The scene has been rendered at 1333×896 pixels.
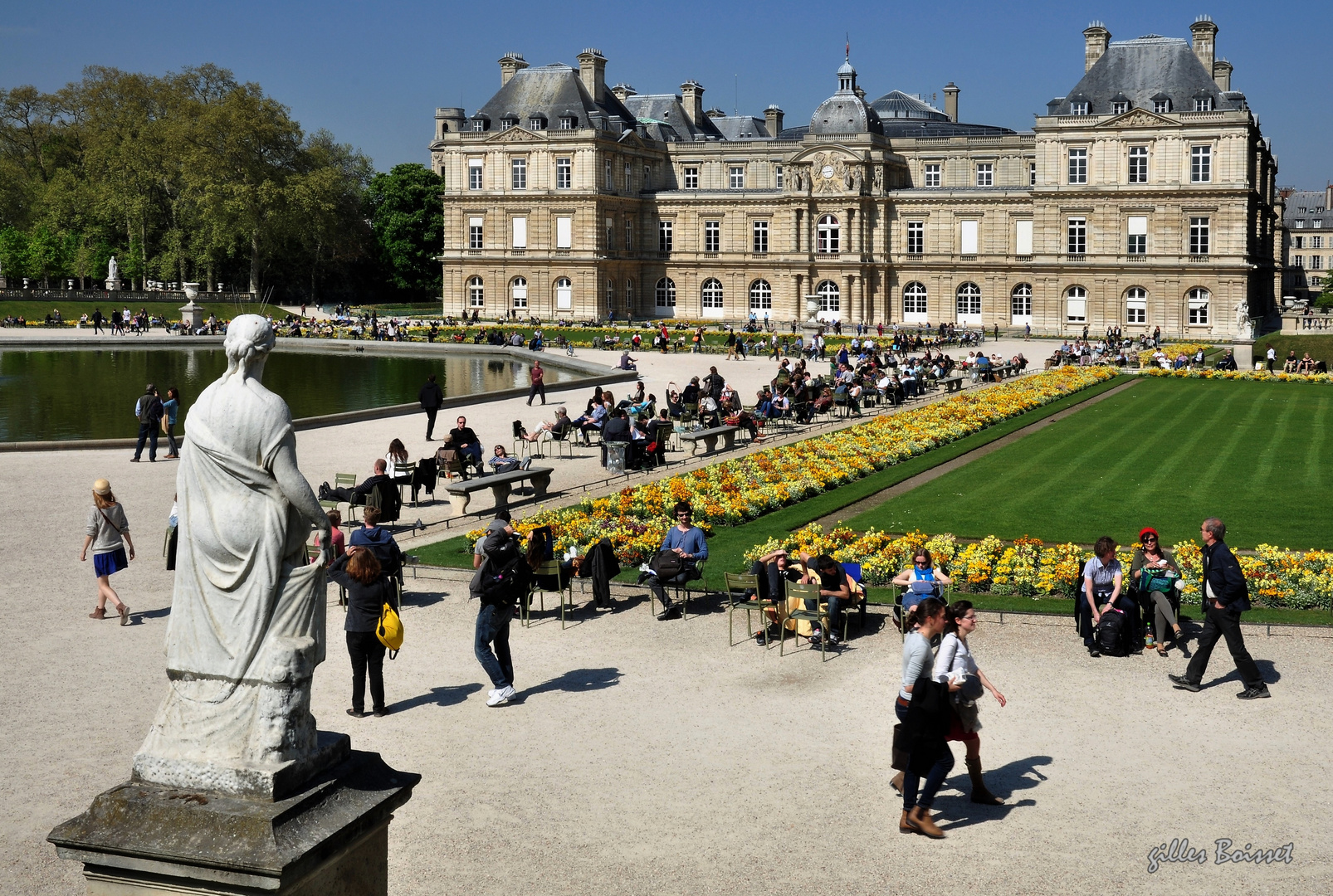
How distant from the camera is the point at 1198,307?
75250mm

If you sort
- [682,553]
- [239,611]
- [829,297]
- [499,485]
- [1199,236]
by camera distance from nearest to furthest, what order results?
1. [239,611]
2. [682,553]
3. [499,485]
4. [1199,236]
5. [829,297]

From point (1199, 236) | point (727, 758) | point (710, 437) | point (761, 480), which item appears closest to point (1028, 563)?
point (727, 758)

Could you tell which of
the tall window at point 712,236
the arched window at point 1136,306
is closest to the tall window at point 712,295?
the tall window at point 712,236

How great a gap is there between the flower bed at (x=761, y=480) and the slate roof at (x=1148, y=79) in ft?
153

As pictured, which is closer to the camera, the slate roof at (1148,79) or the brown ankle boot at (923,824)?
the brown ankle boot at (923,824)

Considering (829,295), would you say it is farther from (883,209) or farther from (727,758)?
(727,758)

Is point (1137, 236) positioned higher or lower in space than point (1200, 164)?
lower

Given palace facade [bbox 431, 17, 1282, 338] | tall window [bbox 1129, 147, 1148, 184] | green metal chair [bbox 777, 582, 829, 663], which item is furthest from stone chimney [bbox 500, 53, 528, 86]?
green metal chair [bbox 777, 582, 829, 663]

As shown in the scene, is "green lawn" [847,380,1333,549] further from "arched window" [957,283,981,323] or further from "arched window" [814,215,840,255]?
"arched window" [814,215,840,255]

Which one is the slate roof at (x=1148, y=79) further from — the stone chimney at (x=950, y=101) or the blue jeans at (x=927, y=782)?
the blue jeans at (x=927, y=782)

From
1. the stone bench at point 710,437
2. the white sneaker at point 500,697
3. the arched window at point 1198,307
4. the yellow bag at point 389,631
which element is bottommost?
the white sneaker at point 500,697

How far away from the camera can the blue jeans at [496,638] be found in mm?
12422

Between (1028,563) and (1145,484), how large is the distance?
8.87 meters

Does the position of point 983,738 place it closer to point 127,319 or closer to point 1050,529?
point 1050,529
